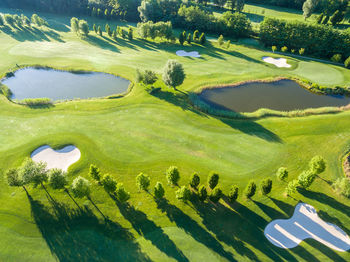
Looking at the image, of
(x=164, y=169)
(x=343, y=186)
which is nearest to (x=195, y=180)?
(x=164, y=169)

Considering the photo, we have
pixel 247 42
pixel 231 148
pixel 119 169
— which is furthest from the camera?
pixel 247 42

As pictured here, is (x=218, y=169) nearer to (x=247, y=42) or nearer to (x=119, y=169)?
(x=119, y=169)

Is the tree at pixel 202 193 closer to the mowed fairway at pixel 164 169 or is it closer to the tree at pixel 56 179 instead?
the mowed fairway at pixel 164 169

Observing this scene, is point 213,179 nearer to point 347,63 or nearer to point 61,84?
point 61,84

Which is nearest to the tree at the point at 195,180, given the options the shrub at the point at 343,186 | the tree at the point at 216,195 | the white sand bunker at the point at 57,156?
the tree at the point at 216,195

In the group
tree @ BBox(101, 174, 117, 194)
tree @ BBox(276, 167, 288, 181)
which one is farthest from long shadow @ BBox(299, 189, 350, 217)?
tree @ BBox(101, 174, 117, 194)

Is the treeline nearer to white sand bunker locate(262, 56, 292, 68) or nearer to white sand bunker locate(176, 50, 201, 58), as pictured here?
white sand bunker locate(262, 56, 292, 68)

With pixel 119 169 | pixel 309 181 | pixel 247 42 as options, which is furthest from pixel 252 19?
pixel 119 169
